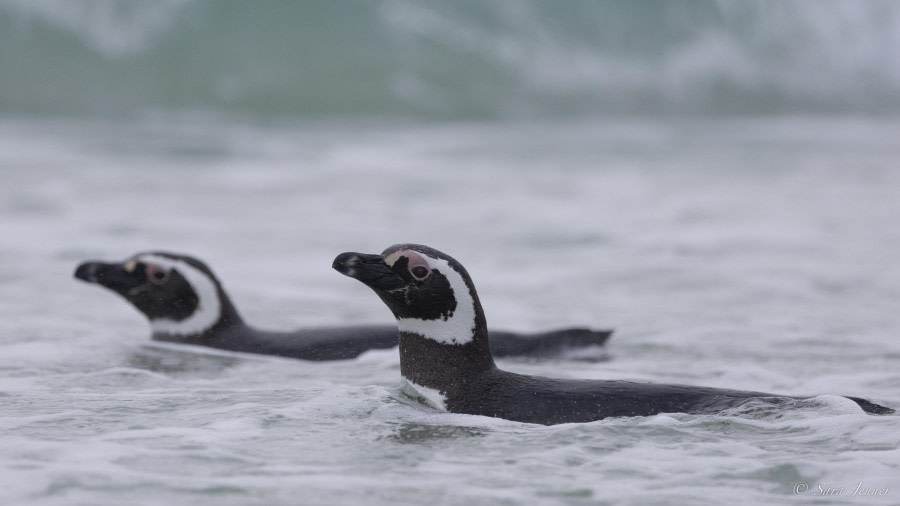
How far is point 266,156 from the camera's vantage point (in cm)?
1958

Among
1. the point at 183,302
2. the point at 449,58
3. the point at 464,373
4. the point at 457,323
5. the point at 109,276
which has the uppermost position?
the point at 449,58

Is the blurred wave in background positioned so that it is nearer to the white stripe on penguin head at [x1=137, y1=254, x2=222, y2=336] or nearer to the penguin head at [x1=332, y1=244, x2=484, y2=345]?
the white stripe on penguin head at [x1=137, y1=254, x2=222, y2=336]

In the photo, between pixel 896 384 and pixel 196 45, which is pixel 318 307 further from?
pixel 196 45

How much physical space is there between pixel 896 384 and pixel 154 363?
3606 mm

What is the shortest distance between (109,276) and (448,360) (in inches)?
114

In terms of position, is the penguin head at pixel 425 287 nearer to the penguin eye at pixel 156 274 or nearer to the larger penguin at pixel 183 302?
the larger penguin at pixel 183 302

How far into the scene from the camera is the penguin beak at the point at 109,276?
770 cm

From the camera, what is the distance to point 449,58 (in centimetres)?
2961

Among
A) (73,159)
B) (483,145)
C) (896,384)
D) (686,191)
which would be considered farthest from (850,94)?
(896,384)

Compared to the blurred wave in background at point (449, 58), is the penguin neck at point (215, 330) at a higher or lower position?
lower

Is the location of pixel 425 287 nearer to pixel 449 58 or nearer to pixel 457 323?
pixel 457 323

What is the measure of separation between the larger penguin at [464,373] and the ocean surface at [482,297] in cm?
11

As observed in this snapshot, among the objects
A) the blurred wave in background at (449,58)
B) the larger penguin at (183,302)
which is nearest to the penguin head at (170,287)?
the larger penguin at (183,302)

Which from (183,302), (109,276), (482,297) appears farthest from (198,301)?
(482,297)
